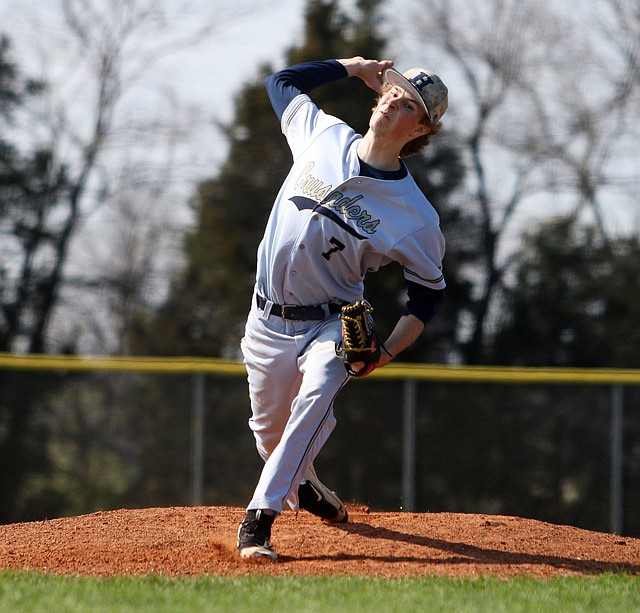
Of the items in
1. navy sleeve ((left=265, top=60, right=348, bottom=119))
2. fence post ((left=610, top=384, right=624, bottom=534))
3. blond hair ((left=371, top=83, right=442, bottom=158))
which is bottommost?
fence post ((left=610, top=384, right=624, bottom=534))

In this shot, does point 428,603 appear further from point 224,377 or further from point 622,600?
point 224,377

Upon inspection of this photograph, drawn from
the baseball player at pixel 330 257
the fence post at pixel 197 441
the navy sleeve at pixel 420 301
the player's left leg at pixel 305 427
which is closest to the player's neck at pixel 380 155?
the baseball player at pixel 330 257

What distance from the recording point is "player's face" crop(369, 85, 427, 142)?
4.60 meters

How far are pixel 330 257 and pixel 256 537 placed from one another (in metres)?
→ 1.18

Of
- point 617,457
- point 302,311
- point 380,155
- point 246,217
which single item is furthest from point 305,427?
point 246,217

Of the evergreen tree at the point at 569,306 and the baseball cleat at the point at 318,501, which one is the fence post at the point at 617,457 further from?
the baseball cleat at the point at 318,501

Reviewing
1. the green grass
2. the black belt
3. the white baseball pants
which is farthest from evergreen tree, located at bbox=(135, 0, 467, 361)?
the green grass

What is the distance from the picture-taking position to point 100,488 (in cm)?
967

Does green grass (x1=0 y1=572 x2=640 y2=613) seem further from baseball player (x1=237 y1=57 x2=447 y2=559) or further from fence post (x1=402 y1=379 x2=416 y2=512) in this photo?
fence post (x1=402 y1=379 x2=416 y2=512)

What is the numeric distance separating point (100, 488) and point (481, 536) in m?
5.32

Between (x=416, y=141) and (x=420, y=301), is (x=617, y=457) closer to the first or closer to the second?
(x=420, y=301)

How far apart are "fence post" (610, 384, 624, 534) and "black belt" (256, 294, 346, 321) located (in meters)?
5.33

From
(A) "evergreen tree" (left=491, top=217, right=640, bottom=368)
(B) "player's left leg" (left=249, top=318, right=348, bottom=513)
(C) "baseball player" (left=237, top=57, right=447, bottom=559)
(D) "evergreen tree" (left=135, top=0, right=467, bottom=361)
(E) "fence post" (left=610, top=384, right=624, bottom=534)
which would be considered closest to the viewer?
(B) "player's left leg" (left=249, top=318, right=348, bottom=513)

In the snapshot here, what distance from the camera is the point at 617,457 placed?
372 inches
